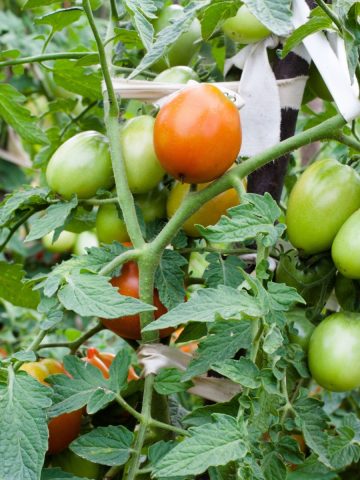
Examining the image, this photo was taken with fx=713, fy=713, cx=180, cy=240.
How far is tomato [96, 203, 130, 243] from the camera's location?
0.81m

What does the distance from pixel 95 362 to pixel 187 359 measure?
19cm

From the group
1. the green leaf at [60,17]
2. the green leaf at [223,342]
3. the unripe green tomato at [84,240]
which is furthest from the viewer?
the unripe green tomato at [84,240]

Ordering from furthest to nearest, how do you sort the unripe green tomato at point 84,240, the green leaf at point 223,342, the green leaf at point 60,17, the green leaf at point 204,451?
the unripe green tomato at point 84,240 → the green leaf at point 60,17 → the green leaf at point 223,342 → the green leaf at point 204,451

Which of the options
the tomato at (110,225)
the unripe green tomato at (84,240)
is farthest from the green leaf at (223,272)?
the unripe green tomato at (84,240)

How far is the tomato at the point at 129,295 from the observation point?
0.75m

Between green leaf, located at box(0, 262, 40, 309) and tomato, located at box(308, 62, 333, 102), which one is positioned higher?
tomato, located at box(308, 62, 333, 102)

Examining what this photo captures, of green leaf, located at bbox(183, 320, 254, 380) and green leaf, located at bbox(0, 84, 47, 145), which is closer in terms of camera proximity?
green leaf, located at bbox(183, 320, 254, 380)

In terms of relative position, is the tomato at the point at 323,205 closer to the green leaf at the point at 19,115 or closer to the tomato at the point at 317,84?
the tomato at the point at 317,84

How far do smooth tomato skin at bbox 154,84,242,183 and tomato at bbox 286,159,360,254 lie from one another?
0.09m

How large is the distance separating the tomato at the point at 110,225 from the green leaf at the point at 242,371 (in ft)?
0.90

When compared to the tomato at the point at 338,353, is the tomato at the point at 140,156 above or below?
above

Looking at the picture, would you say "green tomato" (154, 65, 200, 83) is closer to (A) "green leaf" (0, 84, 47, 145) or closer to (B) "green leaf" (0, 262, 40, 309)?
(A) "green leaf" (0, 84, 47, 145)

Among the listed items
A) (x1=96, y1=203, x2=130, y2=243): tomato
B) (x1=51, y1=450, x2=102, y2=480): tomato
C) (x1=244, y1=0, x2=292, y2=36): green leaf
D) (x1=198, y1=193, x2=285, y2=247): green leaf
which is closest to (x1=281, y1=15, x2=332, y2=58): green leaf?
(x1=244, y1=0, x2=292, y2=36): green leaf

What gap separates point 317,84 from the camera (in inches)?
34.4
